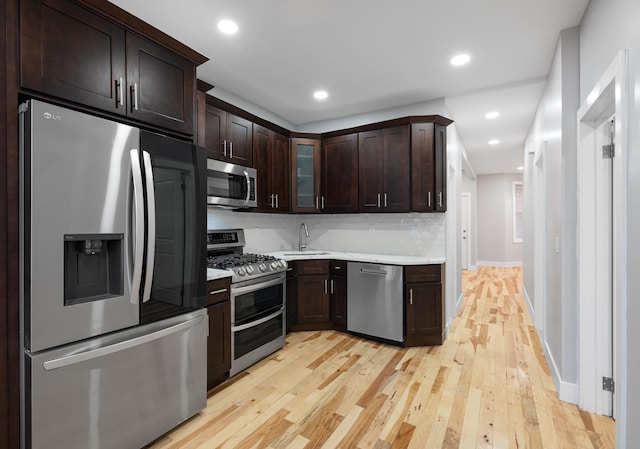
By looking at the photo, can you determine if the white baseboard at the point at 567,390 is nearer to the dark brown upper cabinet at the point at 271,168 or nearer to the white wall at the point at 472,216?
the dark brown upper cabinet at the point at 271,168

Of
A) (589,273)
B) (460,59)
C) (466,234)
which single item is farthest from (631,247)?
(466,234)

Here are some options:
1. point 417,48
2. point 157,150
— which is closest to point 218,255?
point 157,150

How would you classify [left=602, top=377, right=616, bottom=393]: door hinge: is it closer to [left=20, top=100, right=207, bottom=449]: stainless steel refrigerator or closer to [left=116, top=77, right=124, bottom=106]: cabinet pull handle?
[left=20, top=100, right=207, bottom=449]: stainless steel refrigerator

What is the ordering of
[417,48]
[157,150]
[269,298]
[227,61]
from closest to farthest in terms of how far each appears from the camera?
[157,150], [417,48], [227,61], [269,298]

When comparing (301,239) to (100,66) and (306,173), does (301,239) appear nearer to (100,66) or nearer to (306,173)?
(306,173)

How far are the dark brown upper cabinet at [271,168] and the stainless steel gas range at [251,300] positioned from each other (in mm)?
595

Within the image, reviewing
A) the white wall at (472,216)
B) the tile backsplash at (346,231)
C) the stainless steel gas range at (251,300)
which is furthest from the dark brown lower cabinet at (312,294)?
the white wall at (472,216)

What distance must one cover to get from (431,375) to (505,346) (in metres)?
1.18

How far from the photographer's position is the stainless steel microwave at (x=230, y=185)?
2908mm

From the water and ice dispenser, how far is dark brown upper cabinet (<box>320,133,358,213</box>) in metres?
2.74

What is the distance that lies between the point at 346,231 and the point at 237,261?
5.99ft

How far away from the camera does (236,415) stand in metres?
2.15

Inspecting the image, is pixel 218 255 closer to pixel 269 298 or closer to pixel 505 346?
pixel 269 298

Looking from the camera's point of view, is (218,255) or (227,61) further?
(218,255)
